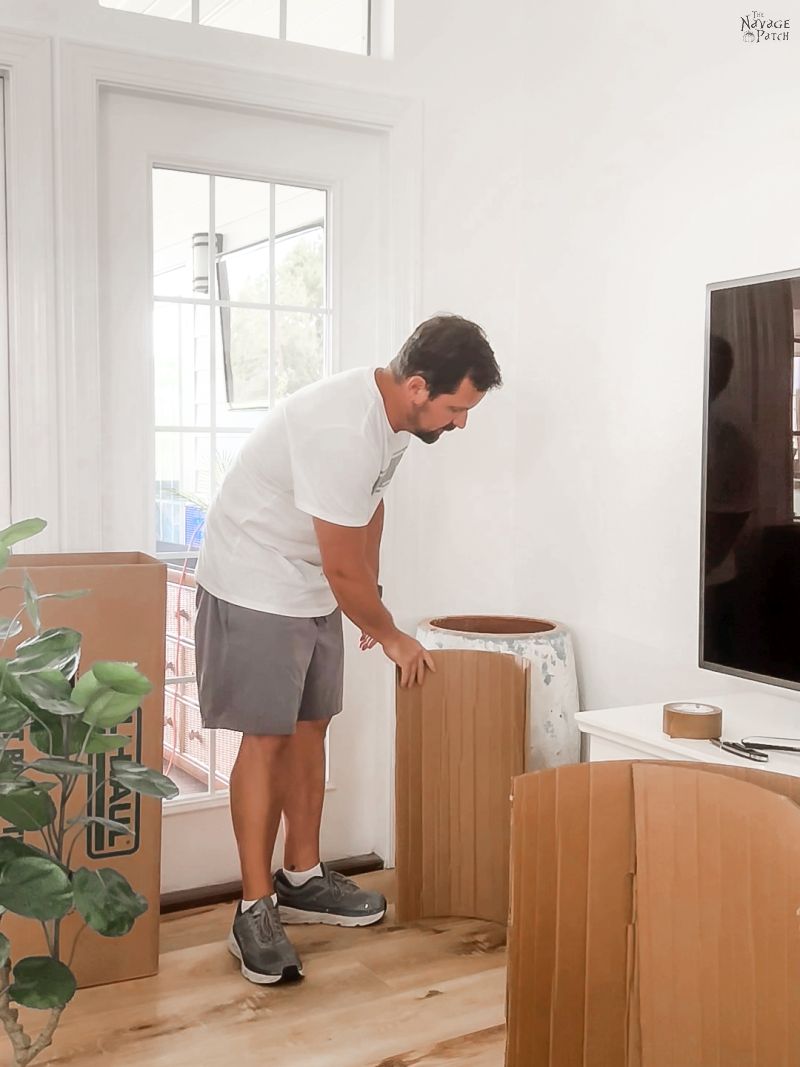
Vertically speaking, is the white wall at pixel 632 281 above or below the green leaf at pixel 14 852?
above

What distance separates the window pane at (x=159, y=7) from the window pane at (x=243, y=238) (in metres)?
0.39

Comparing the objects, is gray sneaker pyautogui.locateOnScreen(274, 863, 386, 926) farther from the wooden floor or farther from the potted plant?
the potted plant

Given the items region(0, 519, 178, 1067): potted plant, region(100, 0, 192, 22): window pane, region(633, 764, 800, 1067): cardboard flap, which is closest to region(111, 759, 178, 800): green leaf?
region(0, 519, 178, 1067): potted plant

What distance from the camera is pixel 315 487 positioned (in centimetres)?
214

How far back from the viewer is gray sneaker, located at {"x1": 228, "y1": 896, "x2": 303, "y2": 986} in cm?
221

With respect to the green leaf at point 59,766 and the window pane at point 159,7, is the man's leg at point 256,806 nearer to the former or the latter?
the green leaf at point 59,766

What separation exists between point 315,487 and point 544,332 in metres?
1.00

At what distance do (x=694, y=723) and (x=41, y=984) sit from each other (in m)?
1.15

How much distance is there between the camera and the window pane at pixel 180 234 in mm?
2586

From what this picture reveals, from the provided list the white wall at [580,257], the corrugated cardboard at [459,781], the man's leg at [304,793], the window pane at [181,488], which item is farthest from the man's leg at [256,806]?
the white wall at [580,257]

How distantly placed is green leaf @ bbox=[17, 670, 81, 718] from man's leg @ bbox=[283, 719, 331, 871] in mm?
1248

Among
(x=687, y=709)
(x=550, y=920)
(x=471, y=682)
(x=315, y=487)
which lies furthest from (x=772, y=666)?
(x=550, y=920)

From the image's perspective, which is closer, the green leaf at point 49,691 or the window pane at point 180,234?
the green leaf at point 49,691

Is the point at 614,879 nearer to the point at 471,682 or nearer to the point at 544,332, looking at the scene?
the point at 471,682
